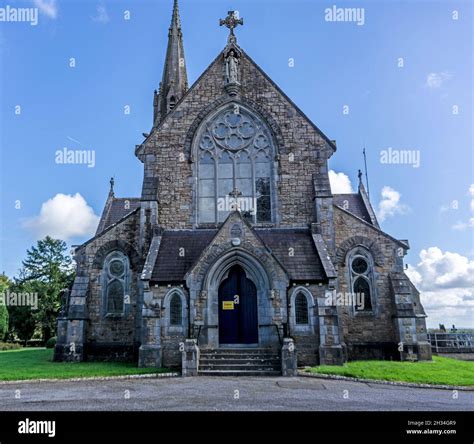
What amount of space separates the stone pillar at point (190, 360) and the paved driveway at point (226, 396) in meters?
1.11

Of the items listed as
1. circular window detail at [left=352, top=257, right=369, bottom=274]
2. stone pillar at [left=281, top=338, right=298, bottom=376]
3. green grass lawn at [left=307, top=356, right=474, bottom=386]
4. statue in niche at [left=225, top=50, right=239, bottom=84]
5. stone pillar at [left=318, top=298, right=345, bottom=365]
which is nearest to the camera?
green grass lawn at [left=307, top=356, right=474, bottom=386]

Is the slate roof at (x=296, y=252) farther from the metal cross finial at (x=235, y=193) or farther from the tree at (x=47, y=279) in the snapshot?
the tree at (x=47, y=279)

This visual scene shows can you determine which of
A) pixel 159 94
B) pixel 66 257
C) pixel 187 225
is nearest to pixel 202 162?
pixel 187 225

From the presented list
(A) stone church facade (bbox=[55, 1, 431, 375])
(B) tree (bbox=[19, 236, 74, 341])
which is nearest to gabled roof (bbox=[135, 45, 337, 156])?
(A) stone church facade (bbox=[55, 1, 431, 375])

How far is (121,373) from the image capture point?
14352 millimetres

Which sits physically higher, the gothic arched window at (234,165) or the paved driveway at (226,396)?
the gothic arched window at (234,165)

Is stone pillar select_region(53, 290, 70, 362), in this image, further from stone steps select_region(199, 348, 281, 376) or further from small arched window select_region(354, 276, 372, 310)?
small arched window select_region(354, 276, 372, 310)

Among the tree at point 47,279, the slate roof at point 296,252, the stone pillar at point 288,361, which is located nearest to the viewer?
the stone pillar at point 288,361

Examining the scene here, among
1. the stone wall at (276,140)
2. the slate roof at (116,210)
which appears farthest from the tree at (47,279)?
the stone wall at (276,140)

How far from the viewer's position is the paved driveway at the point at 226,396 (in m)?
8.96

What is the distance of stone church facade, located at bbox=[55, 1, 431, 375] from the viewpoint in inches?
658

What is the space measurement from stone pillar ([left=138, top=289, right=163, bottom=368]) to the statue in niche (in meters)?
11.1
